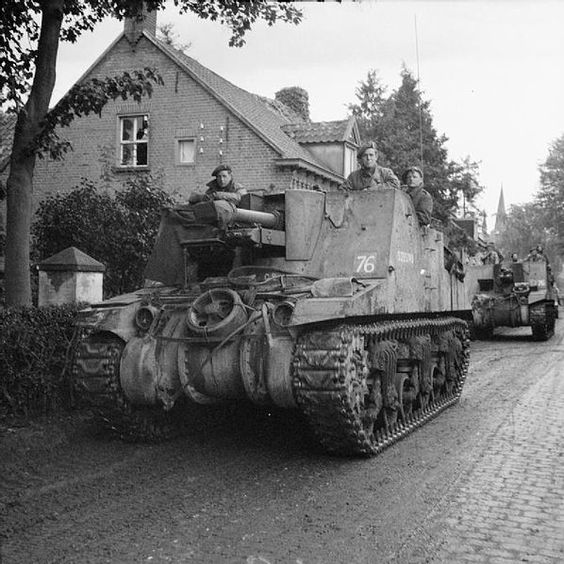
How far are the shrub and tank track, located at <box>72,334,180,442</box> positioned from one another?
1099 millimetres

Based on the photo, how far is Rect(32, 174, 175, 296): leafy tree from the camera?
13805mm

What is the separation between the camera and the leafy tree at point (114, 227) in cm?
1380

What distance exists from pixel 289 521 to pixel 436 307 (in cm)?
466

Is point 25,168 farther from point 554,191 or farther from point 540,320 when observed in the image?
point 554,191

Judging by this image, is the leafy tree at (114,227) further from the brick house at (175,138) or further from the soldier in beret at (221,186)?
the soldier in beret at (221,186)

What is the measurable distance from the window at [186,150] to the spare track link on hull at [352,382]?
13.9 m

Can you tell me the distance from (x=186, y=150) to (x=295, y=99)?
10.6 m

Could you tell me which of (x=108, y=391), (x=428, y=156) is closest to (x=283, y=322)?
(x=108, y=391)

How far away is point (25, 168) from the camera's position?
352 inches

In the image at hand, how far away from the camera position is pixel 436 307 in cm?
878

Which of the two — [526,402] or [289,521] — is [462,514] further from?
[526,402]

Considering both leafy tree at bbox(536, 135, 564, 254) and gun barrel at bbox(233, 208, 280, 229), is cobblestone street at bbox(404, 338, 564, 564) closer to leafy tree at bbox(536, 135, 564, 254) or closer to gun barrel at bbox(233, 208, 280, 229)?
gun barrel at bbox(233, 208, 280, 229)

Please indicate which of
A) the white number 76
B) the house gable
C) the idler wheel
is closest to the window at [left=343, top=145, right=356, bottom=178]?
the house gable

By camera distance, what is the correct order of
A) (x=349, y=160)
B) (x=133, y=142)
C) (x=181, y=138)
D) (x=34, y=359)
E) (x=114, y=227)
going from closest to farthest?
(x=34, y=359) → (x=114, y=227) → (x=181, y=138) → (x=133, y=142) → (x=349, y=160)
